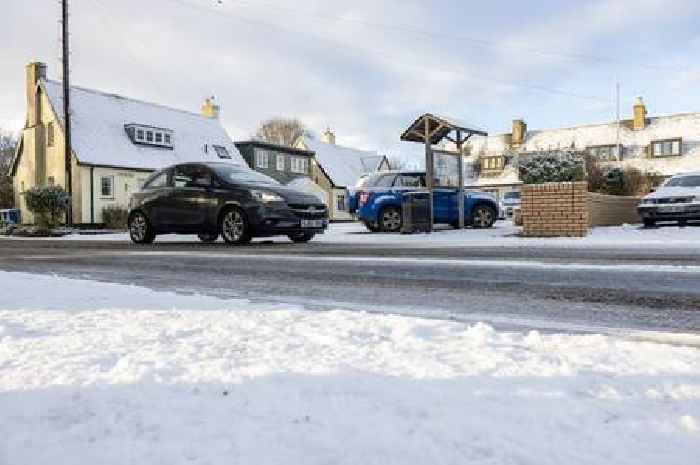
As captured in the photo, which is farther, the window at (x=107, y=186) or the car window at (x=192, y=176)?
the window at (x=107, y=186)

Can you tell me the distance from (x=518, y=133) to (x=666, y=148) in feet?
39.3

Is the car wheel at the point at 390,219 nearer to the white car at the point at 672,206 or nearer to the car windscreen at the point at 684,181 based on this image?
the white car at the point at 672,206

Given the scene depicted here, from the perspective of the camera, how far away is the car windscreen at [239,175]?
37.6ft

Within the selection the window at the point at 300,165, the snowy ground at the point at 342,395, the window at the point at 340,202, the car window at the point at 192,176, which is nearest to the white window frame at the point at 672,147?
the window at the point at 340,202

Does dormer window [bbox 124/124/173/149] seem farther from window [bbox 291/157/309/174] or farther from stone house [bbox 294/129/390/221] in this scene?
stone house [bbox 294/129/390/221]

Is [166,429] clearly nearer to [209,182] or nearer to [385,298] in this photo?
[385,298]

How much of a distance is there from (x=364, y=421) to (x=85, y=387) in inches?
41.7

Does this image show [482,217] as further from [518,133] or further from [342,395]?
[518,133]

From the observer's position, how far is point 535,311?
398 cm

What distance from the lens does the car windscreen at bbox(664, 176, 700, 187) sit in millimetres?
15602

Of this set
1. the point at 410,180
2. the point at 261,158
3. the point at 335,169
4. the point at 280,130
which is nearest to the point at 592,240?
the point at 410,180

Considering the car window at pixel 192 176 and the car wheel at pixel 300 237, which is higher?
the car window at pixel 192 176

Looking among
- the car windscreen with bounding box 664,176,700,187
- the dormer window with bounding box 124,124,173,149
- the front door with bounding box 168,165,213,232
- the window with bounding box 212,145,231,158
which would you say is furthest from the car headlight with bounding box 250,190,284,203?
the window with bounding box 212,145,231,158

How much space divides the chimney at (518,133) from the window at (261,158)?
74.4 ft
